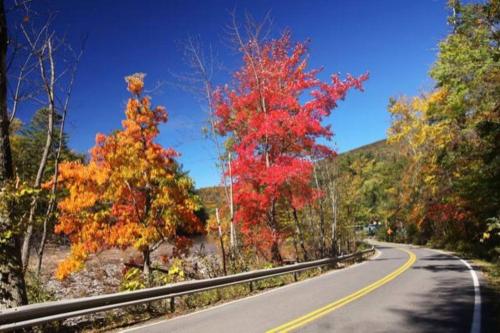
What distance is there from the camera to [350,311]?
874cm

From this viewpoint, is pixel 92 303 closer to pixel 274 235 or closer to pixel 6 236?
pixel 6 236

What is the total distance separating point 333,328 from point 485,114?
1617 cm

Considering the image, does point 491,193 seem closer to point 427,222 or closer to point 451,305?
point 451,305

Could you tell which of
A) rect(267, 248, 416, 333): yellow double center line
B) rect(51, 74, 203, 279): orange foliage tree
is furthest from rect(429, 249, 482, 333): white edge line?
rect(51, 74, 203, 279): orange foliage tree

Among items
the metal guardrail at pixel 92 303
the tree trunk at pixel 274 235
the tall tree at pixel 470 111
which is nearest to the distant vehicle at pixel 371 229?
the tall tree at pixel 470 111

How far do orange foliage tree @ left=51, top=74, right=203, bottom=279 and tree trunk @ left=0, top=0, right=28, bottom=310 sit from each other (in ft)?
19.2

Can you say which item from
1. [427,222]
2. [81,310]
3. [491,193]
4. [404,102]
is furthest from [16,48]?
[427,222]

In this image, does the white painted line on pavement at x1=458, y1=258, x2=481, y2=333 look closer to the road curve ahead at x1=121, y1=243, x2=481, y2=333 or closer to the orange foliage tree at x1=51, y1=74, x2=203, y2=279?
the road curve ahead at x1=121, y1=243, x2=481, y2=333

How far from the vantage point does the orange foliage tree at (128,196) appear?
1455 centimetres

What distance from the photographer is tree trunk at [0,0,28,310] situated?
7.50 m

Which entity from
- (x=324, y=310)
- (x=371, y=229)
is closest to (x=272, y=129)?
(x=324, y=310)

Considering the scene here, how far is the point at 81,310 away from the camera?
7930mm

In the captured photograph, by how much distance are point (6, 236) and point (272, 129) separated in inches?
493

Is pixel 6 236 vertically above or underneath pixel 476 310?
above
